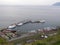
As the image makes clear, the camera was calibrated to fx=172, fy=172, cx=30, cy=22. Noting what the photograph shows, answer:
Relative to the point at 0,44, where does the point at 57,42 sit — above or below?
above

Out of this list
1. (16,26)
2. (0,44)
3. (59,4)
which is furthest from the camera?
(59,4)

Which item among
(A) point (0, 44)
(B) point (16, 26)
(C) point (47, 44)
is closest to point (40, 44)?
(C) point (47, 44)

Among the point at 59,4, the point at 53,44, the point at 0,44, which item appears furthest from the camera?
the point at 59,4

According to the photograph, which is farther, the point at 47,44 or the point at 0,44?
the point at 0,44

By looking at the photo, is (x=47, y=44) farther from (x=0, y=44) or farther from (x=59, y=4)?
(x=59, y=4)

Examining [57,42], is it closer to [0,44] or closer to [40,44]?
[40,44]

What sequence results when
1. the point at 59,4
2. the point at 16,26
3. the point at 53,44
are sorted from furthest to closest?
the point at 59,4, the point at 16,26, the point at 53,44

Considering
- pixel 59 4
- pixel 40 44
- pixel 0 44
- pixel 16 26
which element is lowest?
pixel 59 4

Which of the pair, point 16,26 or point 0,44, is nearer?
point 0,44

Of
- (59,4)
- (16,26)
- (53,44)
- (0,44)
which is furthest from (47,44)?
(59,4)
